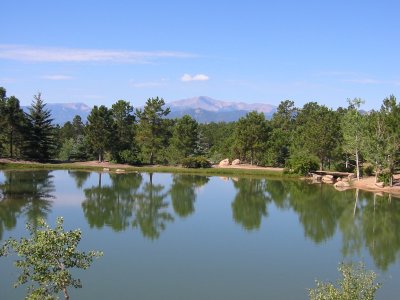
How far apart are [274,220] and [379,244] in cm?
970

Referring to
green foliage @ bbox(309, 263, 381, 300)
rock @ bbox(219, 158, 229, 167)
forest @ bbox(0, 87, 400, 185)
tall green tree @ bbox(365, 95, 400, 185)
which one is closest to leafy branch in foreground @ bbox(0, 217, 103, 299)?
green foliage @ bbox(309, 263, 381, 300)

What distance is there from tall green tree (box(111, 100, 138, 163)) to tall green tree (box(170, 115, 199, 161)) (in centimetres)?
737

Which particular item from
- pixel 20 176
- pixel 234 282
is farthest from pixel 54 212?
pixel 20 176

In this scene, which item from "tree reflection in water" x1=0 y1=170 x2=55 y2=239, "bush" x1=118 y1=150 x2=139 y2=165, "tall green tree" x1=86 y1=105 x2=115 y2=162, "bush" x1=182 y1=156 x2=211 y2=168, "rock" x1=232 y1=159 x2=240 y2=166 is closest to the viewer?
"tree reflection in water" x1=0 y1=170 x2=55 y2=239

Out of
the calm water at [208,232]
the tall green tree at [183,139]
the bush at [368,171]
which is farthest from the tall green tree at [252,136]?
the bush at [368,171]

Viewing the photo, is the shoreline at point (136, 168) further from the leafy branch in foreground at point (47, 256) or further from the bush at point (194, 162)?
the leafy branch in foreground at point (47, 256)

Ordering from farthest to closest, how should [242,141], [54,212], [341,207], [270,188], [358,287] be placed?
[242,141] < [270,188] < [341,207] < [54,212] < [358,287]

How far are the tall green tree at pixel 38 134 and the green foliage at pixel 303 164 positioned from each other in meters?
40.7

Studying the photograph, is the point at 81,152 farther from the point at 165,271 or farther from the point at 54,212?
the point at 165,271

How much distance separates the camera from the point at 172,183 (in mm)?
62500

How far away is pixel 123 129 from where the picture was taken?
84562mm

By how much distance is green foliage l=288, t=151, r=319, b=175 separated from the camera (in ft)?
226

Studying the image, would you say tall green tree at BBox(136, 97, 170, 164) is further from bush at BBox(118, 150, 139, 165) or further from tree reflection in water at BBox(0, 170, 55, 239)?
tree reflection in water at BBox(0, 170, 55, 239)

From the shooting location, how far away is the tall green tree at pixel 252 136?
3031 inches
